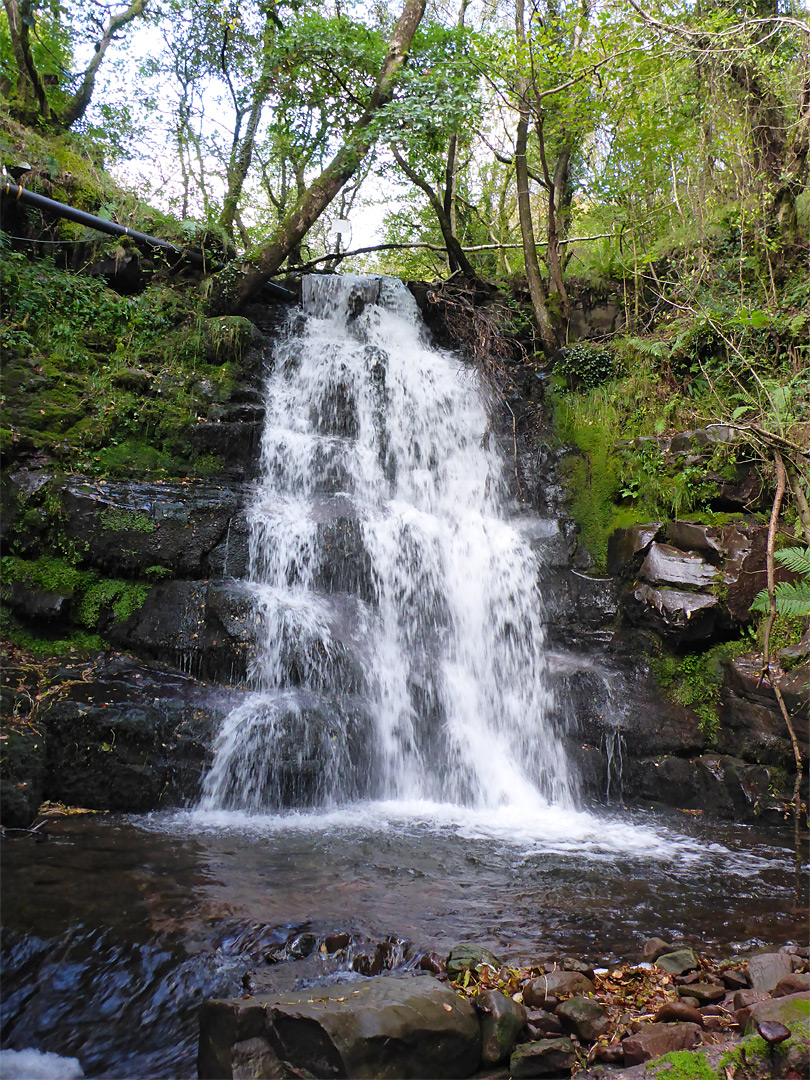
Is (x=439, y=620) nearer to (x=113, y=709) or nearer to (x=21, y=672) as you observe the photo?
(x=113, y=709)

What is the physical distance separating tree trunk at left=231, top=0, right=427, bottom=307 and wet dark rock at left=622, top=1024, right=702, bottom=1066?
990cm

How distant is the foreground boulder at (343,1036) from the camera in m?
2.11

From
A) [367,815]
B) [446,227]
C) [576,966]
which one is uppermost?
[446,227]

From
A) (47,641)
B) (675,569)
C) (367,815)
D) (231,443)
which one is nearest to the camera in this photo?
(367,815)

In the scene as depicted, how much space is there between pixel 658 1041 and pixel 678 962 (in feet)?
2.51

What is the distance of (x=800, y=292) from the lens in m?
7.91

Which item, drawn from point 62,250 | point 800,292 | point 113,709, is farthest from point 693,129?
point 113,709

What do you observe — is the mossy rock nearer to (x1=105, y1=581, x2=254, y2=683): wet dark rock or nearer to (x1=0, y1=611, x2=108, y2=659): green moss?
(x1=105, y1=581, x2=254, y2=683): wet dark rock

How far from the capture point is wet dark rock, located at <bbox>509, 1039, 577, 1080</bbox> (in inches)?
88.7

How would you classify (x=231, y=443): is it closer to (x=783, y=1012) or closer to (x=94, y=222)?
(x=94, y=222)

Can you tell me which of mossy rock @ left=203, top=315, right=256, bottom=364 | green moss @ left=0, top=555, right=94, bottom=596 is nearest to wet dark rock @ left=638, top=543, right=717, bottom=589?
green moss @ left=0, top=555, right=94, bottom=596

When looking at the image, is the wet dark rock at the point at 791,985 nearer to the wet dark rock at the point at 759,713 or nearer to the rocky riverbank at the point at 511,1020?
the rocky riverbank at the point at 511,1020

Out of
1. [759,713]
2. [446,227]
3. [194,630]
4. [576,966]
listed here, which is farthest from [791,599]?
[446,227]

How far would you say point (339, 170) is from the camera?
32.6ft
